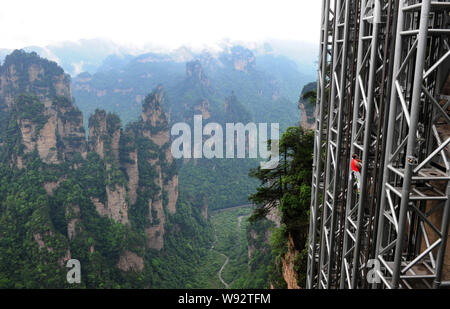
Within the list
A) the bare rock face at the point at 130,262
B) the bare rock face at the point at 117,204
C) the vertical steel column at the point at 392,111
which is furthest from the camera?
the bare rock face at the point at 117,204

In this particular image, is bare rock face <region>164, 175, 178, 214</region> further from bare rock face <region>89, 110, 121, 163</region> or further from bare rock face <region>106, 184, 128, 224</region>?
bare rock face <region>106, 184, 128, 224</region>

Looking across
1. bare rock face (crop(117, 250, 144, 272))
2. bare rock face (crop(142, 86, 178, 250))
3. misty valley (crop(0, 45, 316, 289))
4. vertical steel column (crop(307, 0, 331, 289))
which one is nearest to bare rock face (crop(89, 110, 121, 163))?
misty valley (crop(0, 45, 316, 289))

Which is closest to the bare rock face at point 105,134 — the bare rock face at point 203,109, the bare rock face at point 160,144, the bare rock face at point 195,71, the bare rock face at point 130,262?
the bare rock face at point 160,144

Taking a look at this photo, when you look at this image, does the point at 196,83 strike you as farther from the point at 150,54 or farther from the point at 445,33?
the point at 445,33

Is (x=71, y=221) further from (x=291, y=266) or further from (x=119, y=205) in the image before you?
(x=291, y=266)

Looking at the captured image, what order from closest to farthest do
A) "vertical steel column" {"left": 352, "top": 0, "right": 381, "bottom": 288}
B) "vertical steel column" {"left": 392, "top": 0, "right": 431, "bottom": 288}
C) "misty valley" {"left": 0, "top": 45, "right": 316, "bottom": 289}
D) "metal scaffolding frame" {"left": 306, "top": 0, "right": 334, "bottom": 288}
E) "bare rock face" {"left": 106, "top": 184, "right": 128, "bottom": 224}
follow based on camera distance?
1. "vertical steel column" {"left": 392, "top": 0, "right": 431, "bottom": 288}
2. "vertical steel column" {"left": 352, "top": 0, "right": 381, "bottom": 288}
3. "metal scaffolding frame" {"left": 306, "top": 0, "right": 334, "bottom": 288}
4. "misty valley" {"left": 0, "top": 45, "right": 316, "bottom": 289}
5. "bare rock face" {"left": 106, "top": 184, "right": 128, "bottom": 224}

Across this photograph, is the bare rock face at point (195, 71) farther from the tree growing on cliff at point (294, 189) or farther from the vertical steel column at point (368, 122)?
the vertical steel column at point (368, 122)

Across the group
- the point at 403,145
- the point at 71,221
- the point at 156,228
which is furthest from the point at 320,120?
the point at 156,228

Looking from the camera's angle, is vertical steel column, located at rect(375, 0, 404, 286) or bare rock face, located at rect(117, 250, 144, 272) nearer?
vertical steel column, located at rect(375, 0, 404, 286)
